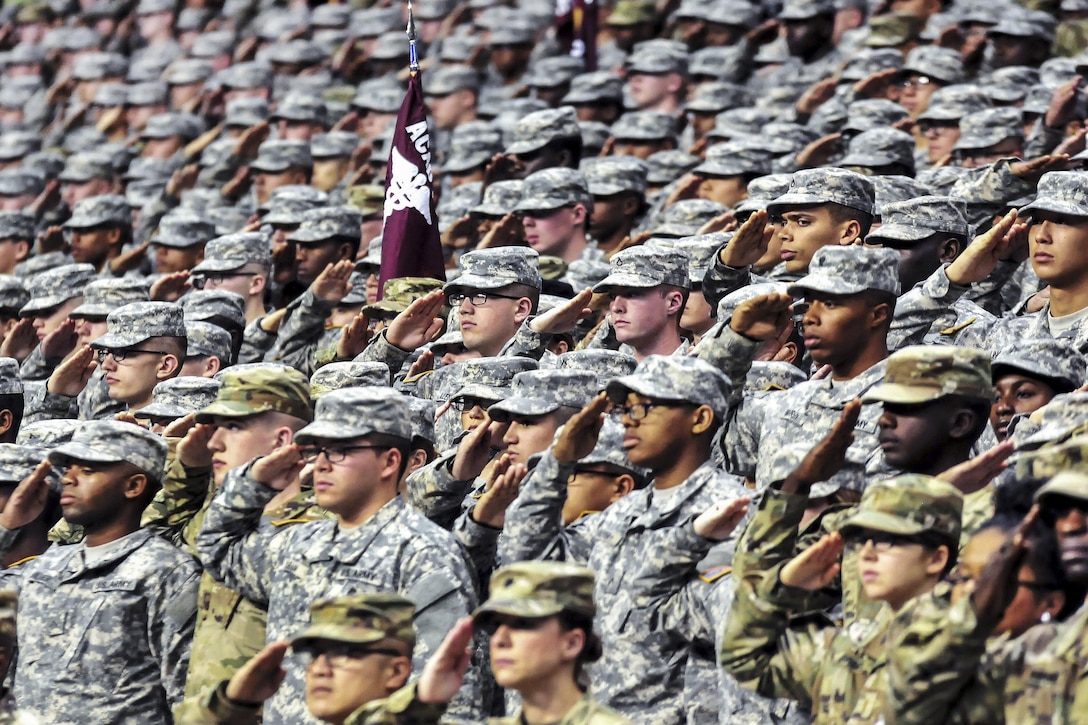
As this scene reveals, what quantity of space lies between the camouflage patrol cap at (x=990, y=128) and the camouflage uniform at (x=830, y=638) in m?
5.44

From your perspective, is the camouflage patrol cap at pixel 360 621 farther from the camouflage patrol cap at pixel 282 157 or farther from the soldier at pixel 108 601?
the camouflage patrol cap at pixel 282 157

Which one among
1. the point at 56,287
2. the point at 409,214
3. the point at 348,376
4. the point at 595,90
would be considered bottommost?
the point at 595,90

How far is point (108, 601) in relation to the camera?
7.42 meters

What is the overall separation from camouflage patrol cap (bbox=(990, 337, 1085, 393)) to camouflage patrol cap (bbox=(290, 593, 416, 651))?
6.92 ft

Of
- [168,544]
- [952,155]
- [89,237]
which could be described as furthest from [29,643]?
[89,237]

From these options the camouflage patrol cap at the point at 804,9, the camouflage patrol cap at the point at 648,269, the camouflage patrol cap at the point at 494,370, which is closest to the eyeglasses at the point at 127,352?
the camouflage patrol cap at the point at 494,370

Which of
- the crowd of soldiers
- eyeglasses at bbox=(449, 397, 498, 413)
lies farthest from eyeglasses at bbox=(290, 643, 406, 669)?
eyeglasses at bbox=(449, 397, 498, 413)

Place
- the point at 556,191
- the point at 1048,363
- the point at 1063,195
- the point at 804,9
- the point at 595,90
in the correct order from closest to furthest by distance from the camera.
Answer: the point at 1048,363 → the point at 1063,195 → the point at 556,191 → the point at 595,90 → the point at 804,9

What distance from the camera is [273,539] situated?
283 inches

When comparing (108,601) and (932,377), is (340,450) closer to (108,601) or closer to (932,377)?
(108,601)

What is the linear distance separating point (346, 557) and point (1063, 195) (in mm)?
2939

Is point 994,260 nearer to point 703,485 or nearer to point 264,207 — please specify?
point 703,485

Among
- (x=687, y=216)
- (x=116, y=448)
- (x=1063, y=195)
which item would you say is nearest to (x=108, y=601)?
(x=116, y=448)

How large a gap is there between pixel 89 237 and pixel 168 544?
661cm
